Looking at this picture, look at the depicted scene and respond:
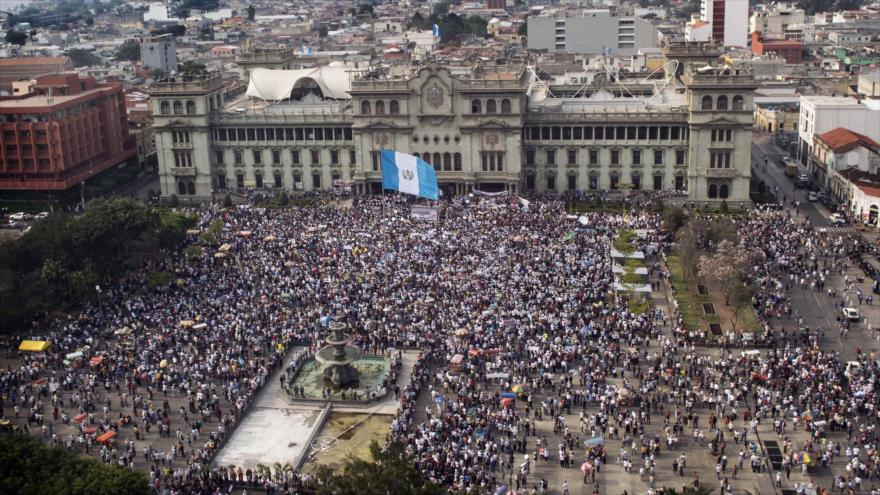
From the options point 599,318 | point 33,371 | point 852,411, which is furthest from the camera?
point 599,318

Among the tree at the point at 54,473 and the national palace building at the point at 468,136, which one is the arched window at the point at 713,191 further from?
the tree at the point at 54,473

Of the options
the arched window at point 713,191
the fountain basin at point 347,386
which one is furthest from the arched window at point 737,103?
the fountain basin at point 347,386

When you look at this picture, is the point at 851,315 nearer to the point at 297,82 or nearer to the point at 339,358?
the point at 339,358

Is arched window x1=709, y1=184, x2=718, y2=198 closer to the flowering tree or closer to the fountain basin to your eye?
the flowering tree

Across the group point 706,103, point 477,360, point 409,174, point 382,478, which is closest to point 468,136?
point 409,174

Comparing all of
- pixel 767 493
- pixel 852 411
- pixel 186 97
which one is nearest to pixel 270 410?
pixel 767 493

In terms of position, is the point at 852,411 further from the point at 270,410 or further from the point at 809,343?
the point at 270,410
